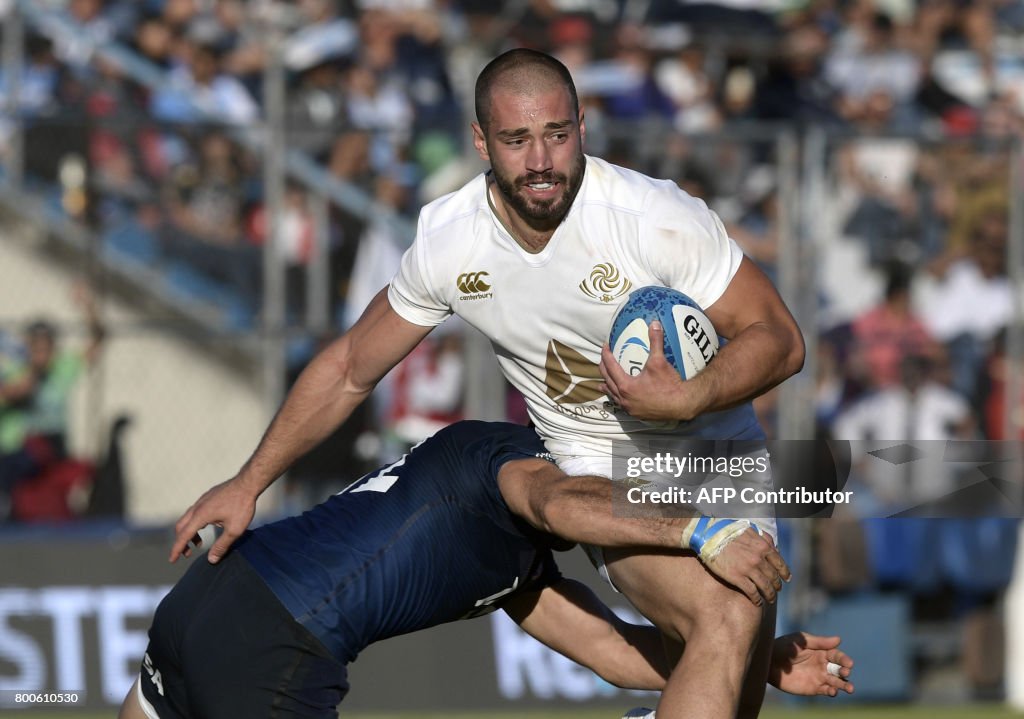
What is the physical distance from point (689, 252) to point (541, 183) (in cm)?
53

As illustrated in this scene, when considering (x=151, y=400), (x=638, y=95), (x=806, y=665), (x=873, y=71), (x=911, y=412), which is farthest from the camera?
(x=873, y=71)

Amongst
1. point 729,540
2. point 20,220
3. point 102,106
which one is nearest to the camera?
point 729,540

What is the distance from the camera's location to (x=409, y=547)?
538cm

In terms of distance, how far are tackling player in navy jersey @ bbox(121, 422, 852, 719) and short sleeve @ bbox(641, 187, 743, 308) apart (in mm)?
705

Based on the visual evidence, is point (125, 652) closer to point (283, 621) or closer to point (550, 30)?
point (283, 621)

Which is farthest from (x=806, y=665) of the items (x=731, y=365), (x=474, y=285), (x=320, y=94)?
(x=320, y=94)

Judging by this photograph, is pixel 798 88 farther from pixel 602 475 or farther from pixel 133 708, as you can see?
pixel 133 708

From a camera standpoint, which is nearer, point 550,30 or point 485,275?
point 485,275

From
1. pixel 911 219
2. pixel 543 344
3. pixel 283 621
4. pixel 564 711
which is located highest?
pixel 911 219

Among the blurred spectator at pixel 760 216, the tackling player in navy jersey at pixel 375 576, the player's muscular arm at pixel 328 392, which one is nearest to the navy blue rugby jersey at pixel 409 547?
the tackling player in navy jersey at pixel 375 576

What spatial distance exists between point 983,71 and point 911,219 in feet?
12.2

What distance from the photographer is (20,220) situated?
9.42 metres

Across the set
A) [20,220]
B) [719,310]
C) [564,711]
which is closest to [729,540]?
[719,310]

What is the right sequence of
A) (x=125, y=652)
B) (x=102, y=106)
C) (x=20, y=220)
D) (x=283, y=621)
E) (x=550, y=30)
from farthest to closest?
(x=550, y=30) < (x=102, y=106) < (x=20, y=220) < (x=125, y=652) < (x=283, y=621)
